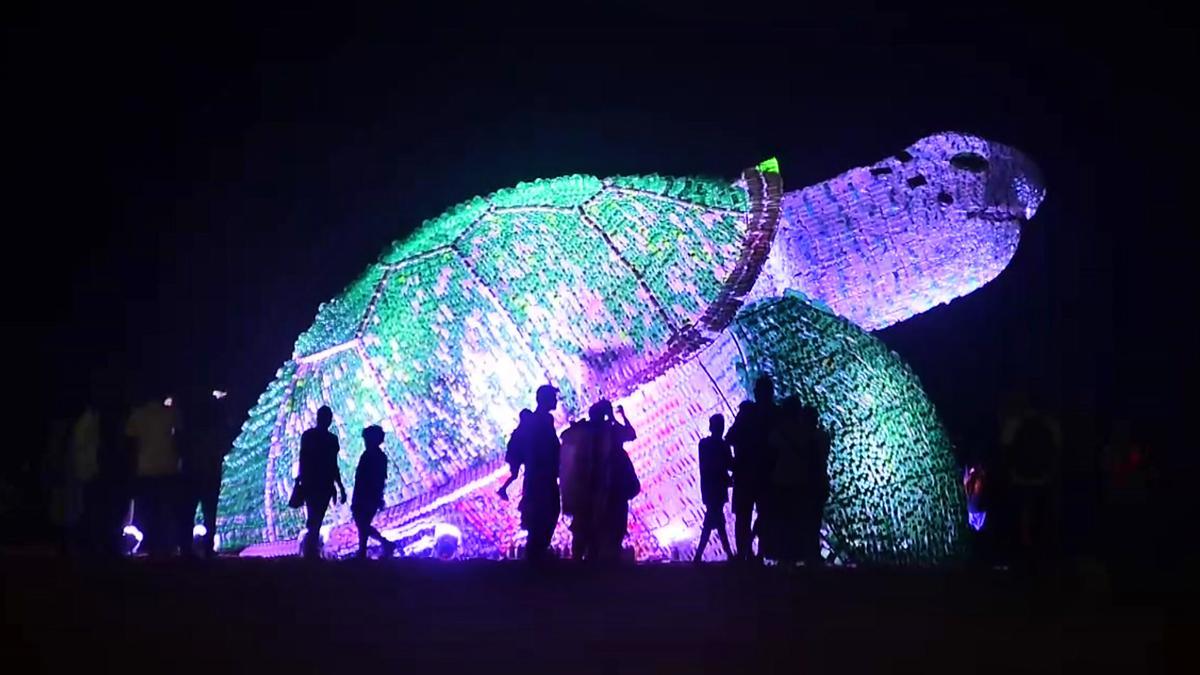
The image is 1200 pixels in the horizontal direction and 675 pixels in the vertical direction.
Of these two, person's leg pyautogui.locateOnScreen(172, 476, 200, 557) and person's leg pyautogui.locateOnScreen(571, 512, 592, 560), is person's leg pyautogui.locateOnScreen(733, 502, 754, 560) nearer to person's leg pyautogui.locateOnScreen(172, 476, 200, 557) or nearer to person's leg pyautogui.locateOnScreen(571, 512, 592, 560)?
person's leg pyautogui.locateOnScreen(571, 512, 592, 560)

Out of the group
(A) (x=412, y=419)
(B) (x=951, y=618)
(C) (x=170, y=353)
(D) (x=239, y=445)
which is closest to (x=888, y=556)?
(A) (x=412, y=419)

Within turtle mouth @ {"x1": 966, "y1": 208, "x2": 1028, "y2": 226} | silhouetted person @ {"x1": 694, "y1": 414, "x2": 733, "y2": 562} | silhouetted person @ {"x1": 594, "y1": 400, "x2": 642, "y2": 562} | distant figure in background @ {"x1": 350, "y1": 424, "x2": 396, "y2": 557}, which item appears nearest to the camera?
silhouetted person @ {"x1": 594, "y1": 400, "x2": 642, "y2": 562}

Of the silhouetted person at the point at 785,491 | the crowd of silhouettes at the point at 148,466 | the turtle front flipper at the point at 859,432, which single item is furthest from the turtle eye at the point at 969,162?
the crowd of silhouettes at the point at 148,466

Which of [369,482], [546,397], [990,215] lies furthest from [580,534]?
[990,215]

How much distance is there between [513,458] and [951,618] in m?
4.07

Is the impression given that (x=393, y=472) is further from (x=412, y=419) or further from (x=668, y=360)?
(x=668, y=360)

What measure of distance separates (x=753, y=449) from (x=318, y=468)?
336cm

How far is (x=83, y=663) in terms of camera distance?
6.07 metres

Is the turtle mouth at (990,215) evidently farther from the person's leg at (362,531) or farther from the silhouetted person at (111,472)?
the silhouetted person at (111,472)

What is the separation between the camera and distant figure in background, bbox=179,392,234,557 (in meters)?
12.4

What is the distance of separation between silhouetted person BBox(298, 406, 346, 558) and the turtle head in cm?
408

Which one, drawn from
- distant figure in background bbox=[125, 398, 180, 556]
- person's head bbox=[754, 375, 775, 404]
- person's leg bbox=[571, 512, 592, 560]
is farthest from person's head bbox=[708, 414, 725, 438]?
distant figure in background bbox=[125, 398, 180, 556]

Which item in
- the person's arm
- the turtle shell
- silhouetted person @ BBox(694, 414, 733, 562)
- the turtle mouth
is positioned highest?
the turtle mouth

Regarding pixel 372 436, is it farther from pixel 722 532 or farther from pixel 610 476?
pixel 722 532
